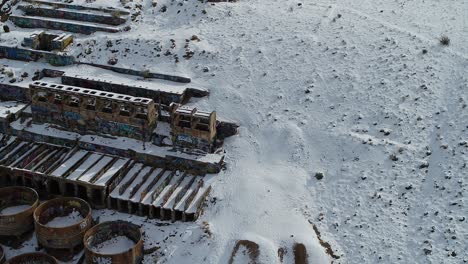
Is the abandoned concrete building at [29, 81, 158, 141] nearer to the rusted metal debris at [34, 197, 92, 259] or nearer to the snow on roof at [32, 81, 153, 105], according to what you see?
the snow on roof at [32, 81, 153, 105]

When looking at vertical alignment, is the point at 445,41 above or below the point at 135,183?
above

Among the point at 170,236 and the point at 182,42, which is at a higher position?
the point at 182,42

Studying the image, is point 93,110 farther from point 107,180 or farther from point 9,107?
point 9,107

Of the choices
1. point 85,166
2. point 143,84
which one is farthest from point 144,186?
point 143,84

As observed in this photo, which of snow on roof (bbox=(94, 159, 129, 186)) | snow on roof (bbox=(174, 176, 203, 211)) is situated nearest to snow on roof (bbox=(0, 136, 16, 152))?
snow on roof (bbox=(94, 159, 129, 186))

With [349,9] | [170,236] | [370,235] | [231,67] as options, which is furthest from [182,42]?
[370,235]

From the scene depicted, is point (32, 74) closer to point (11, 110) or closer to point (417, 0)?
point (11, 110)
